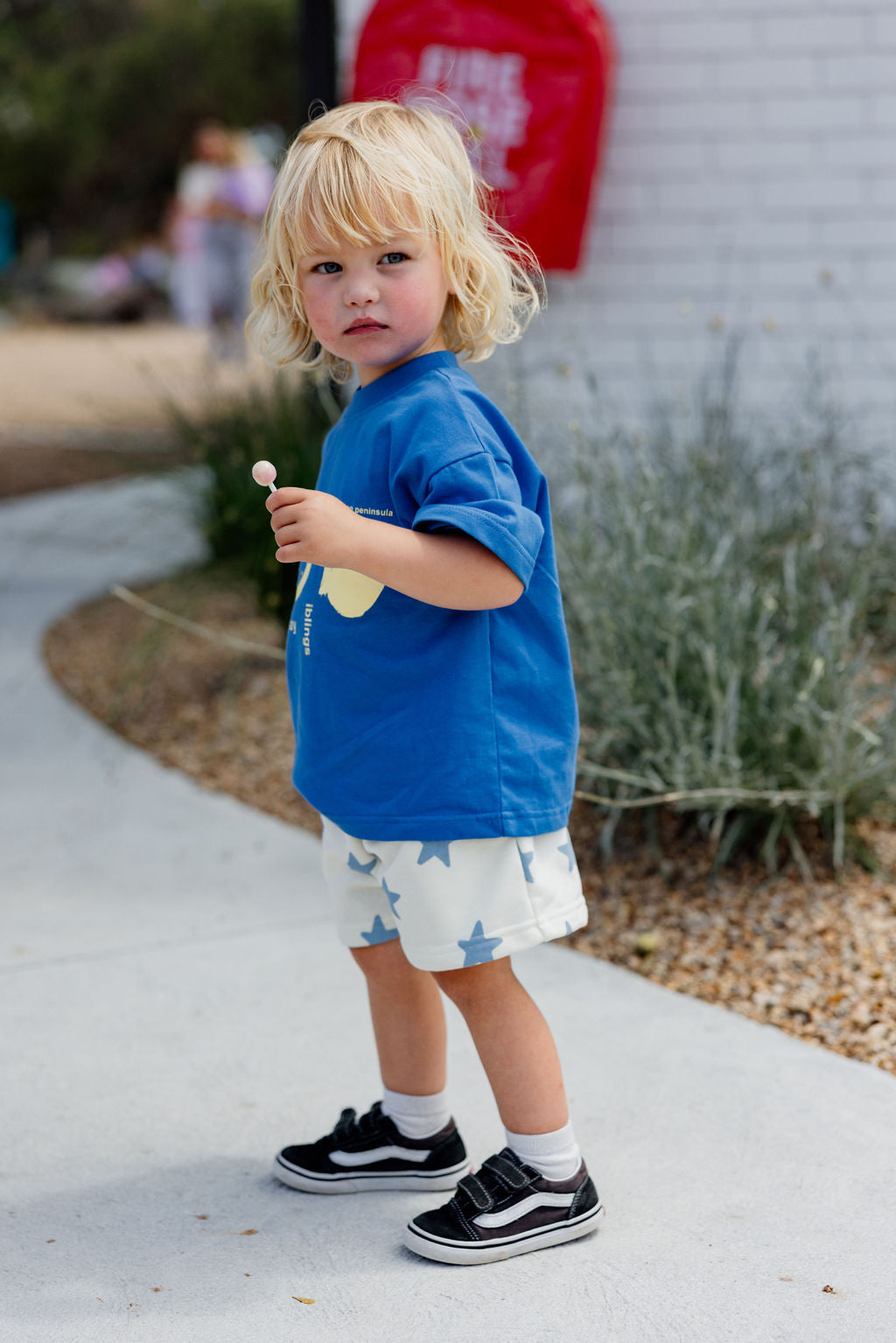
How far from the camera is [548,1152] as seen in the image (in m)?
1.94

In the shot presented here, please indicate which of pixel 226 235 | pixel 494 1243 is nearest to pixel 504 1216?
pixel 494 1243

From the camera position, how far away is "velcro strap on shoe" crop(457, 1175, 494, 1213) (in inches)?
74.9

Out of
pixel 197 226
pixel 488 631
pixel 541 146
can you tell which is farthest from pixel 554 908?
pixel 197 226

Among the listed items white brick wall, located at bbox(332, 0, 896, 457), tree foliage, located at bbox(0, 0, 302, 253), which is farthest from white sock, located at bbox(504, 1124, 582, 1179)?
tree foliage, located at bbox(0, 0, 302, 253)

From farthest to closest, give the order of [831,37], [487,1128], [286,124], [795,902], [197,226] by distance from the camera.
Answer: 1. [286,124]
2. [197,226]
3. [831,37]
4. [795,902]
5. [487,1128]

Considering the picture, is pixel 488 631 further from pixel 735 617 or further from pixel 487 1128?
pixel 735 617

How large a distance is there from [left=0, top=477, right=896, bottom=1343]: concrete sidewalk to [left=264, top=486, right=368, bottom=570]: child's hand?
92 centimetres

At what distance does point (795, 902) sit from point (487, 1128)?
3.16 ft

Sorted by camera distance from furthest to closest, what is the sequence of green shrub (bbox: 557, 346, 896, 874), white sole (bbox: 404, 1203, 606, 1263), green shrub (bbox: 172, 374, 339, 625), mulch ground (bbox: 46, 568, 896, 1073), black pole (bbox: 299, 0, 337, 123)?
black pole (bbox: 299, 0, 337, 123) < green shrub (bbox: 172, 374, 339, 625) < green shrub (bbox: 557, 346, 896, 874) < mulch ground (bbox: 46, 568, 896, 1073) < white sole (bbox: 404, 1203, 606, 1263)

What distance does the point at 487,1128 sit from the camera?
2236 millimetres

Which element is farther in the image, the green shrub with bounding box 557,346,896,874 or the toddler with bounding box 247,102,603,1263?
the green shrub with bounding box 557,346,896,874

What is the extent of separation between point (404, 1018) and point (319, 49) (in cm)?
452

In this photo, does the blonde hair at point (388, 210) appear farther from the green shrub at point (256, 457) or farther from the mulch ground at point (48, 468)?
the mulch ground at point (48, 468)

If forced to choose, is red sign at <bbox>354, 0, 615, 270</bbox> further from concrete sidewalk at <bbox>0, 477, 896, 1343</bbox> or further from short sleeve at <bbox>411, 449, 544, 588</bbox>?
short sleeve at <bbox>411, 449, 544, 588</bbox>
